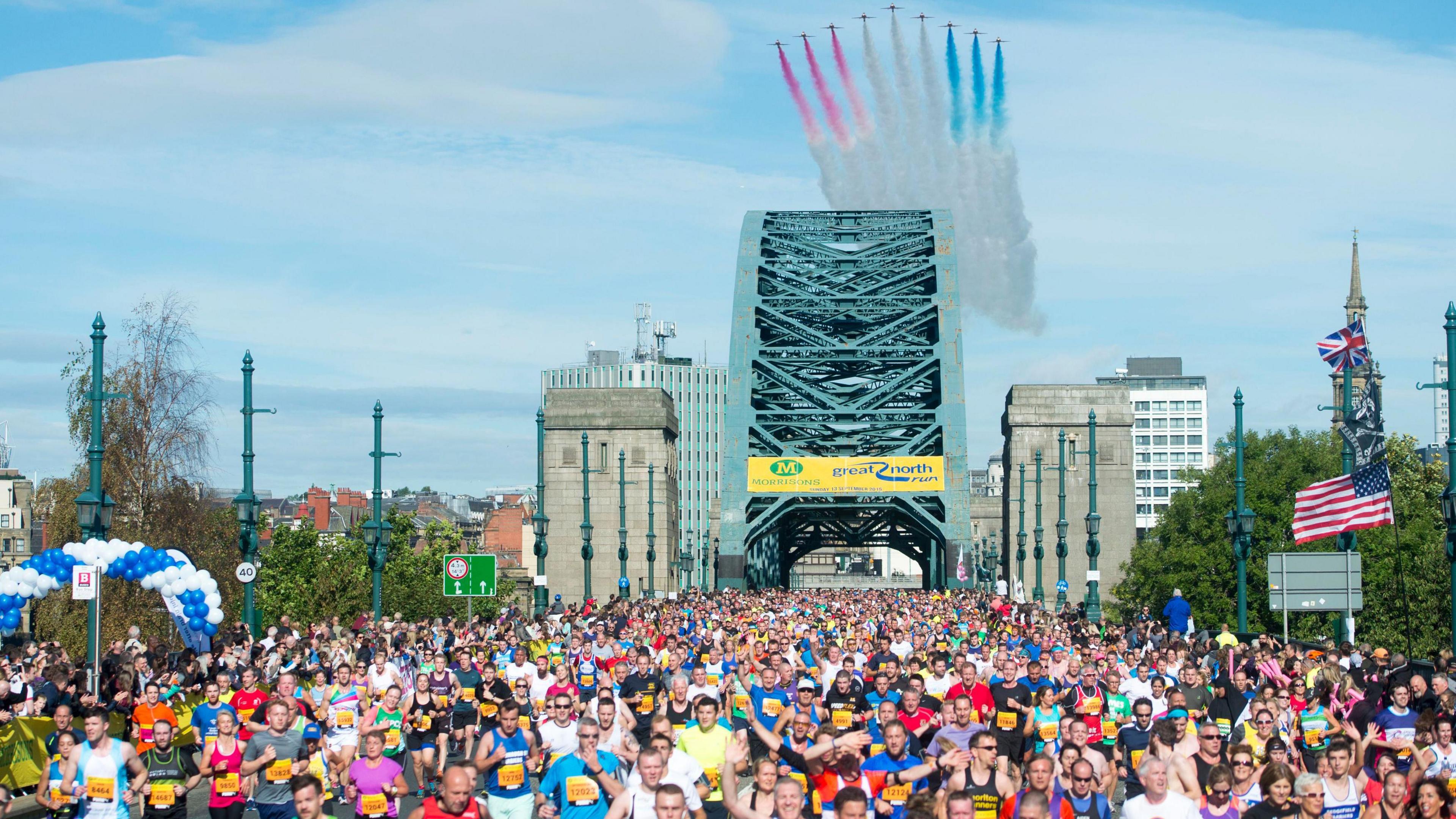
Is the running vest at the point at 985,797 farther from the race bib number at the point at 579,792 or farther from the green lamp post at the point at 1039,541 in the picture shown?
the green lamp post at the point at 1039,541

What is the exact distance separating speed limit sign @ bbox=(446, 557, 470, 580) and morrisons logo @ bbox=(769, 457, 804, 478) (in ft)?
146

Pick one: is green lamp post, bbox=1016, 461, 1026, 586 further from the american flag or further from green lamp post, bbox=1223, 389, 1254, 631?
the american flag

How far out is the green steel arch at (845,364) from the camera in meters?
84.4

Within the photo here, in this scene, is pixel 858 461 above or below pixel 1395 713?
above

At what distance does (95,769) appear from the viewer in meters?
12.2

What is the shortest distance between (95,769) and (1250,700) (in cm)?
1002

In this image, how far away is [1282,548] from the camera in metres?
79.5

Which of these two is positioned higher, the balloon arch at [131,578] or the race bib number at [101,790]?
the balloon arch at [131,578]

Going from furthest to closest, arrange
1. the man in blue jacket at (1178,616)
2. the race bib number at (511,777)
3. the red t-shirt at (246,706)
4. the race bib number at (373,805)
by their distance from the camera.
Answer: the man in blue jacket at (1178,616) → the red t-shirt at (246,706) → the race bib number at (511,777) → the race bib number at (373,805)

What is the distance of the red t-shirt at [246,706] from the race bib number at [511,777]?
516 centimetres

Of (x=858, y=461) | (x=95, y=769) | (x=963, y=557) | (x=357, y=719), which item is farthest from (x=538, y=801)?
(x=858, y=461)

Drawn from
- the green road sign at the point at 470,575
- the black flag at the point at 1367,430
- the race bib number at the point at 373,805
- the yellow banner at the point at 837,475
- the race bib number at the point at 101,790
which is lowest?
the race bib number at the point at 373,805

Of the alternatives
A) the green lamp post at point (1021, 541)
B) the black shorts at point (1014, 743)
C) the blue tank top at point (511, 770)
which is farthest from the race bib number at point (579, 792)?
the green lamp post at point (1021, 541)

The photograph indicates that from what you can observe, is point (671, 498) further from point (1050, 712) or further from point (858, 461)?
point (1050, 712)
